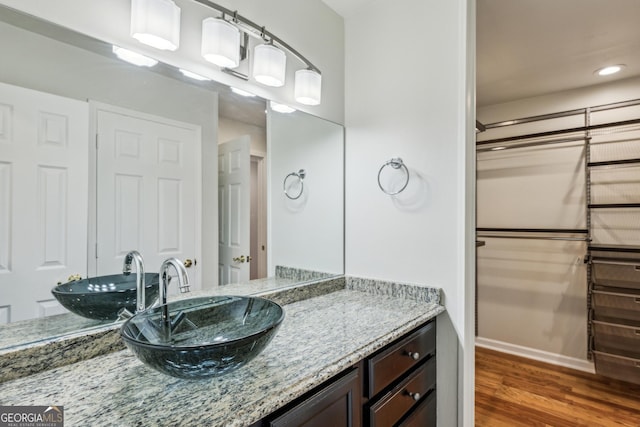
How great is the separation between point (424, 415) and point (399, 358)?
0.41 meters

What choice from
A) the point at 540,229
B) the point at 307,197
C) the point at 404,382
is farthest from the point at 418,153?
the point at 540,229

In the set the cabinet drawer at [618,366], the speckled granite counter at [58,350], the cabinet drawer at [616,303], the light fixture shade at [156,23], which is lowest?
the cabinet drawer at [618,366]

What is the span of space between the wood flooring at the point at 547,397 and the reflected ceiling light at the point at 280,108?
2.12 metres

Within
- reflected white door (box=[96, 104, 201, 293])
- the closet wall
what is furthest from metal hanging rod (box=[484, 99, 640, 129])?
reflected white door (box=[96, 104, 201, 293])

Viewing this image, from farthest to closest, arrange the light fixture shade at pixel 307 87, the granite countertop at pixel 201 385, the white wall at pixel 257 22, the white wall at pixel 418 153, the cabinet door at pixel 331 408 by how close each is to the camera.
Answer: the light fixture shade at pixel 307 87 < the white wall at pixel 418 153 < the white wall at pixel 257 22 < the cabinet door at pixel 331 408 < the granite countertop at pixel 201 385

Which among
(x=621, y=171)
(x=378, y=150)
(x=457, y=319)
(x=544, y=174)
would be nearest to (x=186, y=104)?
(x=378, y=150)

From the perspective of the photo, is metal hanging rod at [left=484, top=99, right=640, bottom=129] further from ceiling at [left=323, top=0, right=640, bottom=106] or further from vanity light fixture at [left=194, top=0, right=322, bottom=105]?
vanity light fixture at [left=194, top=0, right=322, bottom=105]

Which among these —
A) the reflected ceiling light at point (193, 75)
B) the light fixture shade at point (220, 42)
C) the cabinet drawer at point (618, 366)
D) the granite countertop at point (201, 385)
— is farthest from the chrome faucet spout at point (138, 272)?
the cabinet drawer at point (618, 366)

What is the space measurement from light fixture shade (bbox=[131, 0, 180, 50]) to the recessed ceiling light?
283 cm

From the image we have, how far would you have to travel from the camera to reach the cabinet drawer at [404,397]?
1122 mm

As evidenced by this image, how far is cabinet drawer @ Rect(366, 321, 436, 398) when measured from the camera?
3.62 feet

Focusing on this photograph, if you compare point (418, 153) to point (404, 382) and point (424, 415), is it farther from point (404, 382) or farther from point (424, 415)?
point (424, 415)

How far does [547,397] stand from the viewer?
224 centimetres

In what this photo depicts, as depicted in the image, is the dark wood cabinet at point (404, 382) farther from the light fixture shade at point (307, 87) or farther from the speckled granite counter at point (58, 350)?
the light fixture shade at point (307, 87)
